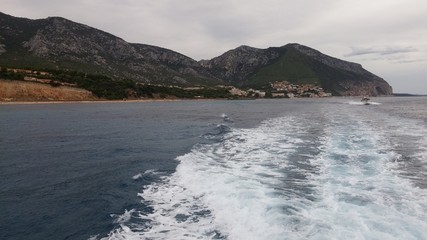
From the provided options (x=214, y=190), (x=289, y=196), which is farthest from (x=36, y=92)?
(x=289, y=196)

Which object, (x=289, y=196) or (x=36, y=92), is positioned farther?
(x=36, y=92)

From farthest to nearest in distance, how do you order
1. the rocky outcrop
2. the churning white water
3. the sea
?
1. the rocky outcrop
2. the sea
3. the churning white water

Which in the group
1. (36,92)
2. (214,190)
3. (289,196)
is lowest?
(214,190)

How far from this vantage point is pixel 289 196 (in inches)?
616

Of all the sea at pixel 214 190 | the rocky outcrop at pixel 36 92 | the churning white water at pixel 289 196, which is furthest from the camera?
the rocky outcrop at pixel 36 92

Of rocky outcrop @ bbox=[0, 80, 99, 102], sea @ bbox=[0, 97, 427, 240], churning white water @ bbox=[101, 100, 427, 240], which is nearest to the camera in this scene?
churning white water @ bbox=[101, 100, 427, 240]

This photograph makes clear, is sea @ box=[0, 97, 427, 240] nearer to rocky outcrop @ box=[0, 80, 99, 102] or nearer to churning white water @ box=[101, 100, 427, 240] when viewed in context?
churning white water @ box=[101, 100, 427, 240]

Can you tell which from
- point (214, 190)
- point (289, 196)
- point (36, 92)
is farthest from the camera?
point (36, 92)

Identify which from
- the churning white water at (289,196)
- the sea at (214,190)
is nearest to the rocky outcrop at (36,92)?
the sea at (214,190)

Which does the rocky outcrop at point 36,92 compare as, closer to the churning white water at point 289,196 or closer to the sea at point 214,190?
the sea at point 214,190

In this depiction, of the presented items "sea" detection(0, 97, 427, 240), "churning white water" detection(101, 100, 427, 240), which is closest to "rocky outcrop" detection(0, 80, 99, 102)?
"sea" detection(0, 97, 427, 240)

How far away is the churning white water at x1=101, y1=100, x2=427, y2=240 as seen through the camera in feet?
39.1

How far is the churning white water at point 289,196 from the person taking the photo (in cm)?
1192

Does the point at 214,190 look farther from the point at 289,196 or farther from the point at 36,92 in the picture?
the point at 36,92
